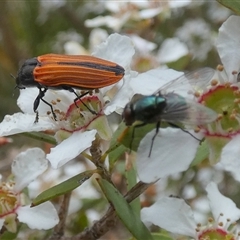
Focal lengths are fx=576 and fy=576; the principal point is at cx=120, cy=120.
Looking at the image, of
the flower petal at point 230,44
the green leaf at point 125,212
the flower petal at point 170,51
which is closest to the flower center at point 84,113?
the green leaf at point 125,212

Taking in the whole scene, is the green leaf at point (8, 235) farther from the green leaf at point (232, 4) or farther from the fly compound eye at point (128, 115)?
the green leaf at point (232, 4)

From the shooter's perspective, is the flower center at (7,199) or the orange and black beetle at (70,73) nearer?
the orange and black beetle at (70,73)

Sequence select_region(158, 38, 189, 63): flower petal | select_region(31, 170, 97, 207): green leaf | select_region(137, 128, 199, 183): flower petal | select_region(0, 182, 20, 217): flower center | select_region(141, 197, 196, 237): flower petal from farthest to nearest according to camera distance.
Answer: select_region(158, 38, 189, 63): flower petal, select_region(0, 182, 20, 217): flower center, select_region(141, 197, 196, 237): flower petal, select_region(31, 170, 97, 207): green leaf, select_region(137, 128, 199, 183): flower petal

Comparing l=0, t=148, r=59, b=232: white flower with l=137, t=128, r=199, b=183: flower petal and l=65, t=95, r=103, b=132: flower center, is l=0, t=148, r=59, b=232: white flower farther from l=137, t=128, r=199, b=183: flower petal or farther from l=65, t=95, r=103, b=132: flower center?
l=137, t=128, r=199, b=183: flower petal

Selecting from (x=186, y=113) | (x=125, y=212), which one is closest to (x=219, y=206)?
(x=125, y=212)

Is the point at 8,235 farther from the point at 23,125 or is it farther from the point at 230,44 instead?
the point at 230,44

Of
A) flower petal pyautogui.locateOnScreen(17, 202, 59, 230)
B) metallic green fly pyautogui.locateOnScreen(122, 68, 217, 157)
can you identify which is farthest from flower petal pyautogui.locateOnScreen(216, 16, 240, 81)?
flower petal pyautogui.locateOnScreen(17, 202, 59, 230)
